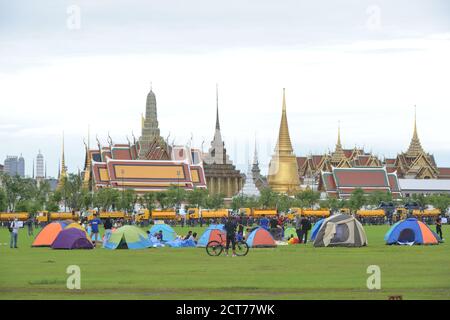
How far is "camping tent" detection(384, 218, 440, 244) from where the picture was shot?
46219mm

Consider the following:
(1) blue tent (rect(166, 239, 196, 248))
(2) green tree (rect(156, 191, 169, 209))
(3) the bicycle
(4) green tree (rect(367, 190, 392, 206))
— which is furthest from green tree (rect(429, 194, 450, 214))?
(3) the bicycle

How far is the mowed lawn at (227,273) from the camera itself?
25.5 metres

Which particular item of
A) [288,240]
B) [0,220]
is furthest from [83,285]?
[0,220]

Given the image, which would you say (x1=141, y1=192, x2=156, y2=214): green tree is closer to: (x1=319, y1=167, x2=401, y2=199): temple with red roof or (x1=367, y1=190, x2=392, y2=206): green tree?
(x1=367, y1=190, x2=392, y2=206): green tree

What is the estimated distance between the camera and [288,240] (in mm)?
49094

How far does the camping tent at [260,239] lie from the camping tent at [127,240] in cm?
371

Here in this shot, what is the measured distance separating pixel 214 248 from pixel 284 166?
12588cm


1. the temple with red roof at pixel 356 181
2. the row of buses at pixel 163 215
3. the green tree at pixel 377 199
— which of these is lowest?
the row of buses at pixel 163 215

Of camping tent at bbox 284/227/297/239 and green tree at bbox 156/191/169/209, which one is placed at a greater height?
green tree at bbox 156/191/169/209

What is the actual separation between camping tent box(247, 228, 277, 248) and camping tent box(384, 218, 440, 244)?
15.6ft

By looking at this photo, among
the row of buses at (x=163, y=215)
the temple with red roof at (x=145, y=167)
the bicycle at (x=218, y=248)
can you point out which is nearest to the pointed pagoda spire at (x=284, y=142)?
the temple with red roof at (x=145, y=167)

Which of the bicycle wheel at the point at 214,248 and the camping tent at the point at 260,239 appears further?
the camping tent at the point at 260,239

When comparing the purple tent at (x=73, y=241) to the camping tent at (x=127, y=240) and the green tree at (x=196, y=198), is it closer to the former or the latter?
the camping tent at (x=127, y=240)
